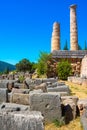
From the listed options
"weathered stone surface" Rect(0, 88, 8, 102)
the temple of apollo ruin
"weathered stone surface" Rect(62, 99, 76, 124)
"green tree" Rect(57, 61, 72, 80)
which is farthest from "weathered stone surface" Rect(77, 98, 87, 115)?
the temple of apollo ruin

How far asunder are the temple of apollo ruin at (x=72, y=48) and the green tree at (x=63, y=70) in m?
2.97

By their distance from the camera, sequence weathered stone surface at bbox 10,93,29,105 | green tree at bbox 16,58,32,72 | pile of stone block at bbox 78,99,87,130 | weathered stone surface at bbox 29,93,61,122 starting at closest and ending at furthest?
pile of stone block at bbox 78,99,87,130
weathered stone surface at bbox 29,93,61,122
weathered stone surface at bbox 10,93,29,105
green tree at bbox 16,58,32,72

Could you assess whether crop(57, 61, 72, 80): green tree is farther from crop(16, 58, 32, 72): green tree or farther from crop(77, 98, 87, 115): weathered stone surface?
crop(16, 58, 32, 72): green tree

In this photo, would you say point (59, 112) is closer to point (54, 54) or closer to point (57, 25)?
point (54, 54)

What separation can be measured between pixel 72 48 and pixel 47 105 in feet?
116

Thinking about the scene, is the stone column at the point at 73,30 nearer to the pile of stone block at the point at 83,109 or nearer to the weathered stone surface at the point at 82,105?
the weathered stone surface at the point at 82,105

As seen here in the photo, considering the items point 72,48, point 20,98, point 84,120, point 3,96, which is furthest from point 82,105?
point 72,48

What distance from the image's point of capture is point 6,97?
11.4m

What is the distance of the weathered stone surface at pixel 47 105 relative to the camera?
9.05 meters

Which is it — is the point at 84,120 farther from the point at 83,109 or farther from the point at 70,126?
the point at 83,109

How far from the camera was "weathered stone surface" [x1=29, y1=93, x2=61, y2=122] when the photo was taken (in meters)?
9.05

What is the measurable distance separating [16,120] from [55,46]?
4101 centimetres

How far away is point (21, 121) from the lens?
5.76 meters

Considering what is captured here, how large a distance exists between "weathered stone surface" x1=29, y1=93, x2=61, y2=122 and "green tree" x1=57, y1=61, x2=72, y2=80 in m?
25.7
